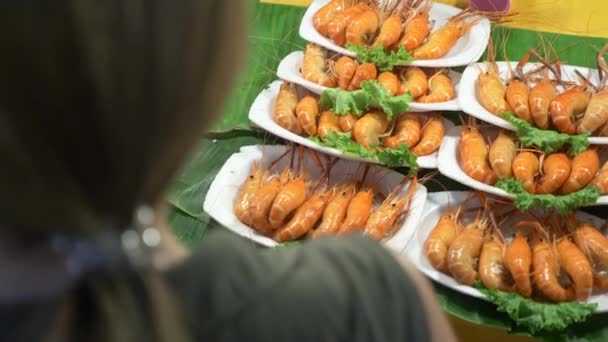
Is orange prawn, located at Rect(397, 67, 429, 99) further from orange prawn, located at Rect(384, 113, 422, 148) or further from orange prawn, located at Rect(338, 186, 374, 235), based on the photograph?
orange prawn, located at Rect(338, 186, 374, 235)

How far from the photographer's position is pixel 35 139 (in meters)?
0.57

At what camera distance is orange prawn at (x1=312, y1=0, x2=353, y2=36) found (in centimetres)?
255

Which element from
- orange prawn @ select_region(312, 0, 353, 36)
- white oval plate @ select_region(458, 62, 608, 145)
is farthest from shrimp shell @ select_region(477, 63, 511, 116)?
orange prawn @ select_region(312, 0, 353, 36)

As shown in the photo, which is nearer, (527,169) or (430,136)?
(527,169)

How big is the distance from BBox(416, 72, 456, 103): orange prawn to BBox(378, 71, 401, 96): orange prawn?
0.09m

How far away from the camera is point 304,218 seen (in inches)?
87.0

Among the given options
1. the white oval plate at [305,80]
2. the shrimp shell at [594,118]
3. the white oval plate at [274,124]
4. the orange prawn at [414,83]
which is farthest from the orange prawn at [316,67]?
the shrimp shell at [594,118]

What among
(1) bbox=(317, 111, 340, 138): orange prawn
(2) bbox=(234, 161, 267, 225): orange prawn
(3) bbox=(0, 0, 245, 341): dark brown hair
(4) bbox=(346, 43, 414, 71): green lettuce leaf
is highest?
(3) bbox=(0, 0, 245, 341): dark brown hair

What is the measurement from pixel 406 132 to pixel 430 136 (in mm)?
80

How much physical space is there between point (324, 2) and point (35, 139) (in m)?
2.20

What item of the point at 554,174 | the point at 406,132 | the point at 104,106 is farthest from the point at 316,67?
the point at 104,106

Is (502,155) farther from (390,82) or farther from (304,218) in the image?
(304,218)

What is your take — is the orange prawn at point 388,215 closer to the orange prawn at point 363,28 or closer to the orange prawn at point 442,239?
the orange prawn at point 442,239

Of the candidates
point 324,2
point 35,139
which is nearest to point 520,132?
point 324,2
